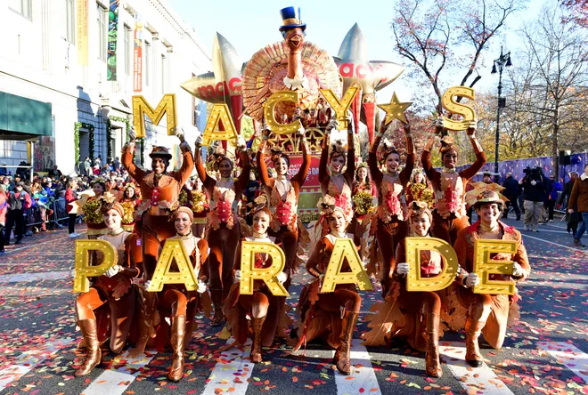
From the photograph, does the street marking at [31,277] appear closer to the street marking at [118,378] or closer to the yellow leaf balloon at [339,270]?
the street marking at [118,378]

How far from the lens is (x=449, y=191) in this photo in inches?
220

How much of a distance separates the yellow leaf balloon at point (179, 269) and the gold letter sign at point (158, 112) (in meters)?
1.73

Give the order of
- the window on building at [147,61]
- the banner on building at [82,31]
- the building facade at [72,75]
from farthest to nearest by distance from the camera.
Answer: the window on building at [147,61] < the banner on building at [82,31] < the building facade at [72,75]

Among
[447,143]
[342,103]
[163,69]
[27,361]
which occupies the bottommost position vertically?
[27,361]

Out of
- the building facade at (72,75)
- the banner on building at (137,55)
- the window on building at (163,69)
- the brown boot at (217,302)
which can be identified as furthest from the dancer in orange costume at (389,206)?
the window on building at (163,69)

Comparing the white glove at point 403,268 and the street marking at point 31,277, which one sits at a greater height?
the white glove at point 403,268

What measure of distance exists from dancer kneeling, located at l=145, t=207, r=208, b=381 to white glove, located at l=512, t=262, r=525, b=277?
2.73 m

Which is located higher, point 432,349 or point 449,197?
point 449,197

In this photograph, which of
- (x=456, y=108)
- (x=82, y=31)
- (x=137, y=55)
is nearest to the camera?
(x=456, y=108)

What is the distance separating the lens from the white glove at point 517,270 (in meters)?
4.18

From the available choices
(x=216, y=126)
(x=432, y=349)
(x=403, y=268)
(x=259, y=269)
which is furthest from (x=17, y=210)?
(x=432, y=349)

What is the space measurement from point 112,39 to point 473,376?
25.4 meters

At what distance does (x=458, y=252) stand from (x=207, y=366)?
2.55 meters

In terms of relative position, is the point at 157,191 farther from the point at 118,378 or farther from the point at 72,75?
the point at 72,75
